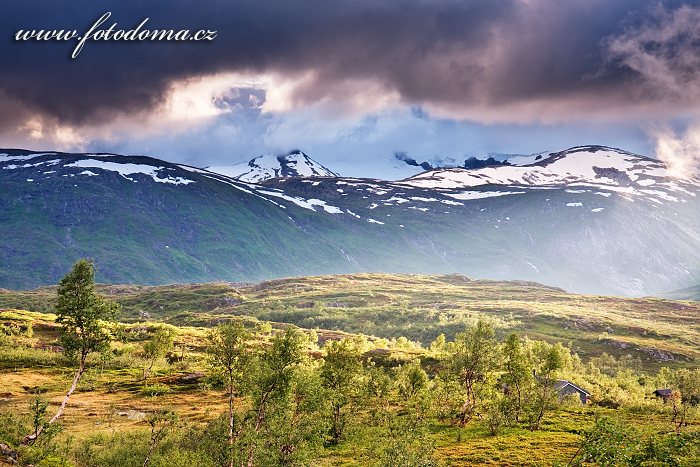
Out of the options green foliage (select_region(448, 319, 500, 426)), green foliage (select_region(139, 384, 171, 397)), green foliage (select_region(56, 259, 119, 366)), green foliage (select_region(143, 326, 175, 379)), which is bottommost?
green foliage (select_region(139, 384, 171, 397))

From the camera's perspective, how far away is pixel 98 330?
182ft

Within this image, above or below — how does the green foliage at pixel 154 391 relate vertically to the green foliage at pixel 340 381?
below

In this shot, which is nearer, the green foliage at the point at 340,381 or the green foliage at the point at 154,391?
the green foliage at the point at 340,381

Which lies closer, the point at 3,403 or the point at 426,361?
the point at 3,403

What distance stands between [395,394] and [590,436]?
81164 millimetres

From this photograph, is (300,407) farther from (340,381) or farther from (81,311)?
(81,311)

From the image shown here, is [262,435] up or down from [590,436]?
down

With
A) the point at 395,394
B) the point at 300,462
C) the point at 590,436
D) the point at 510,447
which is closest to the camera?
the point at 590,436

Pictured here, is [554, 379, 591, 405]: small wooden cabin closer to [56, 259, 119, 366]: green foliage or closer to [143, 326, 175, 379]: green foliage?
[143, 326, 175, 379]: green foliage

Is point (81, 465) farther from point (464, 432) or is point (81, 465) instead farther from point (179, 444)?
point (464, 432)

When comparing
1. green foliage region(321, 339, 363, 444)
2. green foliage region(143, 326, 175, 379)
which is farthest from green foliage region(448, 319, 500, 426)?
green foliage region(143, 326, 175, 379)

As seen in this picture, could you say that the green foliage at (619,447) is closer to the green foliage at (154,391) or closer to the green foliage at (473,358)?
the green foliage at (473,358)

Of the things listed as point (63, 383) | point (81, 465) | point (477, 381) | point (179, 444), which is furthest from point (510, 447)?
point (63, 383)

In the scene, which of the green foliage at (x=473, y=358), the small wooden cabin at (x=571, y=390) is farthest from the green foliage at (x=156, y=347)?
the small wooden cabin at (x=571, y=390)
